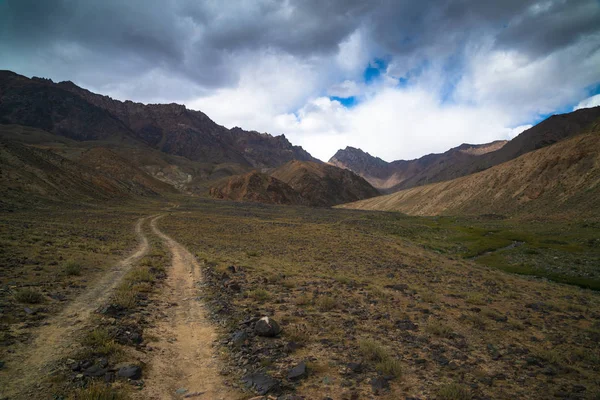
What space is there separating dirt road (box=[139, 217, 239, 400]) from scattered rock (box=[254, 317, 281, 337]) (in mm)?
1393

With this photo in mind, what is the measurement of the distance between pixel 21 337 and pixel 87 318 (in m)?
1.85

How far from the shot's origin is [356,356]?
8820 millimetres

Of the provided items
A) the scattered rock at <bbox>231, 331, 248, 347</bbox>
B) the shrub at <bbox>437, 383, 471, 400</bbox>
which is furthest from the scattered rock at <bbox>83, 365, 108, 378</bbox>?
the shrub at <bbox>437, 383, 471, 400</bbox>

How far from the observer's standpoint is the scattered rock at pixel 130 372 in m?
6.93

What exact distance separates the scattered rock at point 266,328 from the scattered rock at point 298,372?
6.93 ft

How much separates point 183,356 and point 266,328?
2.56 m

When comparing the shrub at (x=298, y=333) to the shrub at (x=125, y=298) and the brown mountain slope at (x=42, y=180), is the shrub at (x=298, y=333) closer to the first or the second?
the shrub at (x=125, y=298)

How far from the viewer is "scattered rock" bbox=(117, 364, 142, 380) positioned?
6.93 m

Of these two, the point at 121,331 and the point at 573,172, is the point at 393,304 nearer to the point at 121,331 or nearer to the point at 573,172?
the point at 121,331

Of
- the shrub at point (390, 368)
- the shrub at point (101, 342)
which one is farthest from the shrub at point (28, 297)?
the shrub at point (390, 368)

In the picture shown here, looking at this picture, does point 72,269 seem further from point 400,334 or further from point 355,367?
point 400,334

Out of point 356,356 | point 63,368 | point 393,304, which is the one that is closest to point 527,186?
point 393,304

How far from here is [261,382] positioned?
7.12 m

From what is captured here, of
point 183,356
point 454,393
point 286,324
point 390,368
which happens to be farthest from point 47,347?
point 454,393
